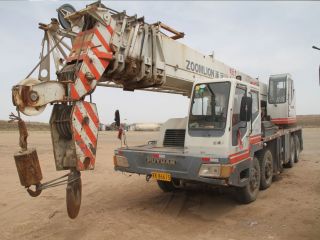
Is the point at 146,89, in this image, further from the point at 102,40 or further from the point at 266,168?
the point at 266,168

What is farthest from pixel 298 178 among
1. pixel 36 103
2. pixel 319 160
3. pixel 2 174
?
pixel 2 174

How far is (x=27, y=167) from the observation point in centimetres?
420

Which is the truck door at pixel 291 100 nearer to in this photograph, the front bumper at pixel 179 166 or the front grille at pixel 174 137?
the front bumper at pixel 179 166

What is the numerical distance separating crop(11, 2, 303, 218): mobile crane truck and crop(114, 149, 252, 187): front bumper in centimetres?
2

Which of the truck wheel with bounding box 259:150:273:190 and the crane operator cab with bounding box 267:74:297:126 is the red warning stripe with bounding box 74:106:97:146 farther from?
the crane operator cab with bounding box 267:74:297:126

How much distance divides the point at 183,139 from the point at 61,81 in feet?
9.55

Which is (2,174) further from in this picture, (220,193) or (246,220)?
(246,220)

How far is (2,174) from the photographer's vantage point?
1072 cm

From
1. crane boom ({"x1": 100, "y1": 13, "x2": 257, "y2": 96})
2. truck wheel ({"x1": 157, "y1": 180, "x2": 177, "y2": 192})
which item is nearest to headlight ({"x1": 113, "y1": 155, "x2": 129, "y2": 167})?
crane boom ({"x1": 100, "y1": 13, "x2": 257, "y2": 96})

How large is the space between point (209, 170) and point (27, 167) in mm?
2764

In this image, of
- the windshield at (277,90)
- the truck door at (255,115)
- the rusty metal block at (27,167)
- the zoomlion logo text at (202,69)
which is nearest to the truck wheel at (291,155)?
the windshield at (277,90)

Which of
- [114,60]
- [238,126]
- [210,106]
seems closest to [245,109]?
[238,126]

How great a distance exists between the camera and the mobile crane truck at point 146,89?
443 centimetres

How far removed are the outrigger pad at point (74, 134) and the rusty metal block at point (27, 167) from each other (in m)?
0.36
